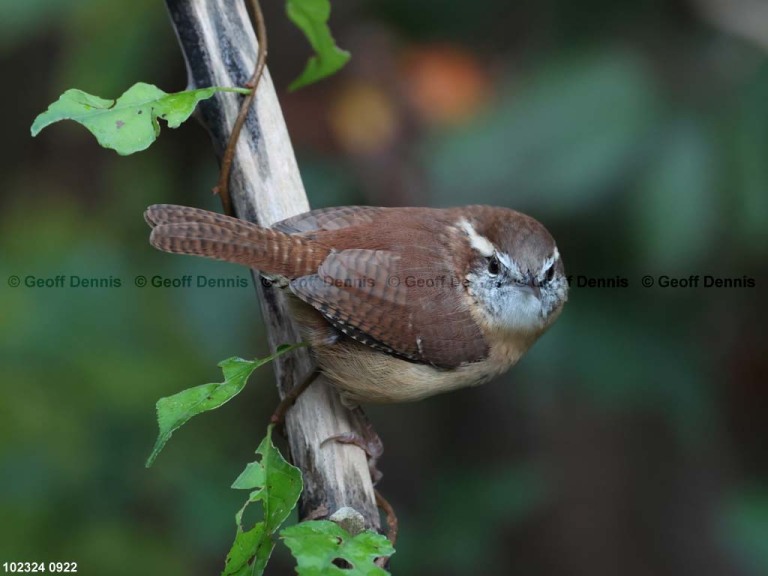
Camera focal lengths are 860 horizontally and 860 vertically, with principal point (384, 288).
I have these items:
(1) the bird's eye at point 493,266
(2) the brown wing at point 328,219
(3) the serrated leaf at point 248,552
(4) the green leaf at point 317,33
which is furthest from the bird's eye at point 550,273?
(3) the serrated leaf at point 248,552

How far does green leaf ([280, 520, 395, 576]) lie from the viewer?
1687 mm

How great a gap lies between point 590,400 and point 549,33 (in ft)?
5.20

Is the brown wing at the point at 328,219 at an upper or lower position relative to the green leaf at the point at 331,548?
upper

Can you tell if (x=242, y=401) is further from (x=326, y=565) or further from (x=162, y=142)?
(x=326, y=565)

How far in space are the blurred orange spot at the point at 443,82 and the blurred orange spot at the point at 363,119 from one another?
0.13 metres

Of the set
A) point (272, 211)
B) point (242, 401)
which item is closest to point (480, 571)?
point (242, 401)

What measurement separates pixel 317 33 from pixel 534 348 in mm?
1426

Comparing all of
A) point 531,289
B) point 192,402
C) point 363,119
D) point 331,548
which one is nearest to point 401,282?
point 531,289

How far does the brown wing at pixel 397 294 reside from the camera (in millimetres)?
2441

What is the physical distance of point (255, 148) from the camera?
2314mm

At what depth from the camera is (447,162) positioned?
3100mm

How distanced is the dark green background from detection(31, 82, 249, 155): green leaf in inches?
50.4

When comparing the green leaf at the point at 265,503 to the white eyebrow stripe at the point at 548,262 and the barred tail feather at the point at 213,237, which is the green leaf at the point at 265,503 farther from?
the white eyebrow stripe at the point at 548,262

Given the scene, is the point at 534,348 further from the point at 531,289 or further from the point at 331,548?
the point at 331,548
